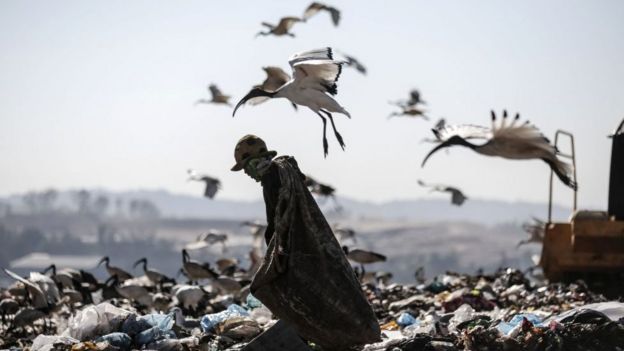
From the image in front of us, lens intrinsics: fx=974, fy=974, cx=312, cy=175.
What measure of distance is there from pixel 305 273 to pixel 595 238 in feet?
20.0

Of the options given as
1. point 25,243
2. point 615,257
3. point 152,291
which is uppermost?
point 615,257

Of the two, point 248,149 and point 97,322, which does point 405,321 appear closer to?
point 97,322

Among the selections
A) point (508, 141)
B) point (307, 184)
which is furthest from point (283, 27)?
point (508, 141)

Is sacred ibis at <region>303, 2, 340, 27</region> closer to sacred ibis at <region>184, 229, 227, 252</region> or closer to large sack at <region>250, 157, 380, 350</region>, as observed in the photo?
sacred ibis at <region>184, 229, 227, 252</region>

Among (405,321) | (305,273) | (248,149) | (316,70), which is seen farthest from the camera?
(405,321)

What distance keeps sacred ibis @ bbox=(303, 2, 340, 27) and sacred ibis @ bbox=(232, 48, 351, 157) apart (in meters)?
6.57

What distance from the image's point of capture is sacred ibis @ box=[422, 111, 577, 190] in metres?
8.02

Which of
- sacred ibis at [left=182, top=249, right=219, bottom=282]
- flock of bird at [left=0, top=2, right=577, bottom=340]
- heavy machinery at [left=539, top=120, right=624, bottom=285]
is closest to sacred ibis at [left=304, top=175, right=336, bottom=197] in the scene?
flock of bird at [left=0, top=2, right=577, bottom=340]

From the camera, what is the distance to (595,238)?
1086 cm

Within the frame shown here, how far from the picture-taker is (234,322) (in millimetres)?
7367

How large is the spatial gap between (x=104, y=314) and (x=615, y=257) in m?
6.05

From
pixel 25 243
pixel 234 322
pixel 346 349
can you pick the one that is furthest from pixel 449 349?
pixel 25 243

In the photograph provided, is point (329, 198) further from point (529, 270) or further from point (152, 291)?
point (529, 270)

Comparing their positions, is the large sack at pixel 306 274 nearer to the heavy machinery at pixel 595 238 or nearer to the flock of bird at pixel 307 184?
the flock of bird at pixel 307 184
